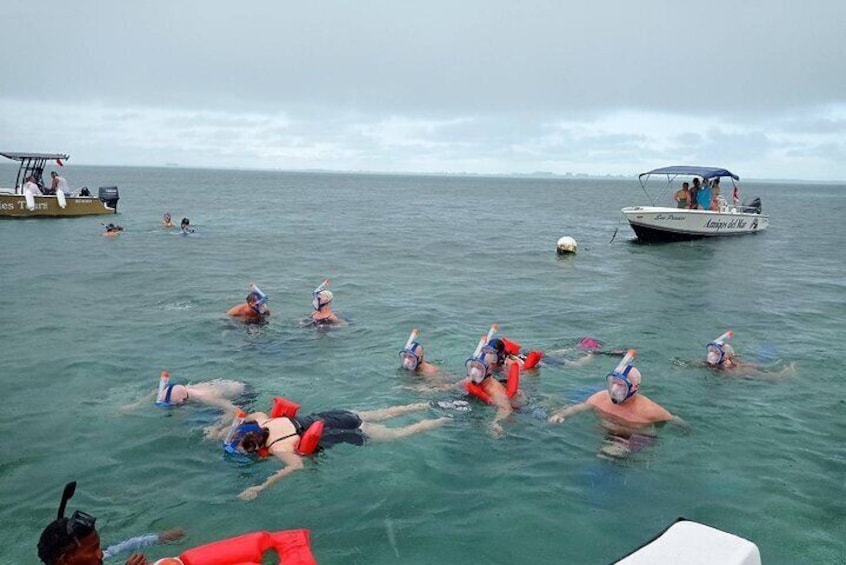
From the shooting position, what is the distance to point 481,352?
1021 cm

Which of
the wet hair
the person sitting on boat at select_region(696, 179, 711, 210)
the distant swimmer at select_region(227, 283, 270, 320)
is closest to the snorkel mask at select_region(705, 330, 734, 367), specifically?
the wet hair

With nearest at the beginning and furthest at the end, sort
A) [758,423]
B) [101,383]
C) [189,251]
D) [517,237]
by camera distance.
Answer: [758,423]
[101,383]
[189,251]
[517,237]

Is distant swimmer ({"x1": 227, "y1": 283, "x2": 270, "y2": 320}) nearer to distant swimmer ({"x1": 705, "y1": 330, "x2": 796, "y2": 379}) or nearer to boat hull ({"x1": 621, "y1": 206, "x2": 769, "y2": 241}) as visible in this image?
distant swimmer ({"x1": 705, "y1": 330, "x2": 796, "y2": 379})

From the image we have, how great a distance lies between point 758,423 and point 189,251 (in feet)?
83.1

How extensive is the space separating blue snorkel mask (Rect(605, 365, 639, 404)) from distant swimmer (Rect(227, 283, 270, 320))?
8.44m

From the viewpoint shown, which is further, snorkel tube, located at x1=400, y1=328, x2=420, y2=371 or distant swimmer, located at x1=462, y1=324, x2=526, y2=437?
snorkel tube, located at x1=400, y1=328, x2=420, y2=371

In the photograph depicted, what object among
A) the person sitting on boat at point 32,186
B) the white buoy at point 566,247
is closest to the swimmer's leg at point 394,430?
the white buoy at point 566,247

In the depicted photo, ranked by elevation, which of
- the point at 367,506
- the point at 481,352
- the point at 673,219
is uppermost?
the point at 673,219

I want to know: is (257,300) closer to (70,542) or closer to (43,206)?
(70,542)

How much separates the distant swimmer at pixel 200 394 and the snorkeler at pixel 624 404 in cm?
535

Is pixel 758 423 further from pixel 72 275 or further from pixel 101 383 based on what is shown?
pixel 72 275

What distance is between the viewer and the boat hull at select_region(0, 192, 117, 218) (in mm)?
36438

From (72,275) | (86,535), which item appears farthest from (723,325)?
(72,275)

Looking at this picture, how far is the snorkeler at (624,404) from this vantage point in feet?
29.8
